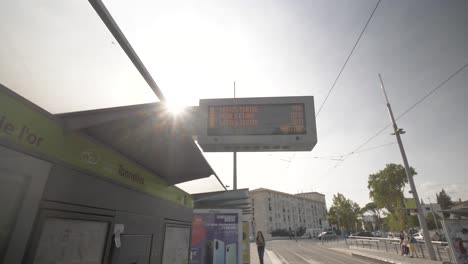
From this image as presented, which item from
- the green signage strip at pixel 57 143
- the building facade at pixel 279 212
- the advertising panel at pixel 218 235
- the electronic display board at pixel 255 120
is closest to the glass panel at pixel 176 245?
the advertising panel at pixel 218 235

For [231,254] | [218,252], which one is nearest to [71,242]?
[218,252]

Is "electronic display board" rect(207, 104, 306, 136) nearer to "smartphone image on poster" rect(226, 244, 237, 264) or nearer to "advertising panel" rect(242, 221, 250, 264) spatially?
"smartphone image on poster" rect(226, 244, 237, 264)

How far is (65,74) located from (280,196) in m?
78.0

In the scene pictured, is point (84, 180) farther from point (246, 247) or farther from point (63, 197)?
point (246, 247)

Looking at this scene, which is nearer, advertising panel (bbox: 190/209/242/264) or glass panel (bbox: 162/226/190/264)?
glass panel (bbox: 162/226/190/264)

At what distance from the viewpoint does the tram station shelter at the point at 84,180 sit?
210cm

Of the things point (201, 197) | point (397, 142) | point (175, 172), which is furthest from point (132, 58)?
point (397, 142)

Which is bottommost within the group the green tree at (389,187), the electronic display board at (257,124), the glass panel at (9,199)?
the glass panel at (9,199)

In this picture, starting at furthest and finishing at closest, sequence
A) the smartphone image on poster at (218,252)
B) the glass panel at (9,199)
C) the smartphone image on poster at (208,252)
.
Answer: the smartphone image on poster at (218,252)
the smartphone image on poster at (208,252)
the glass panel at (9,199)

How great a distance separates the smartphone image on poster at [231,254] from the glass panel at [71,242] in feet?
20.9

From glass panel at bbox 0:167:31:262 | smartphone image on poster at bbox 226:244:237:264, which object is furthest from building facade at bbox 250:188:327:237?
glass panel at bbox 0:167:31:262

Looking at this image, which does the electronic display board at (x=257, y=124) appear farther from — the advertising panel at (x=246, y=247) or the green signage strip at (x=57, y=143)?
the advertising panel at (x=246, y=247)

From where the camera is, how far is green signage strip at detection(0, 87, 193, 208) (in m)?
2.00

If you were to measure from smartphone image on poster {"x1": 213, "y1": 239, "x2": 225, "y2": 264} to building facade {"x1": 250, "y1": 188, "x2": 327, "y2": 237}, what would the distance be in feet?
174
